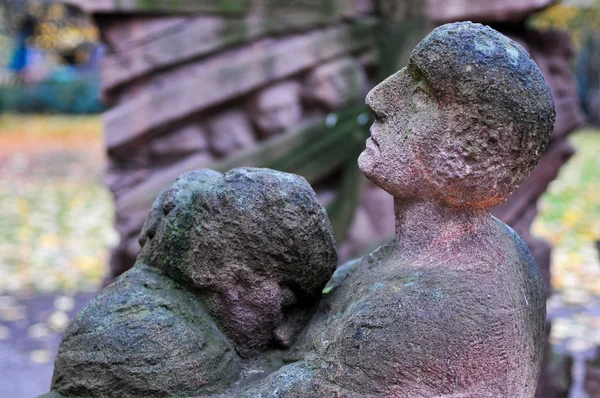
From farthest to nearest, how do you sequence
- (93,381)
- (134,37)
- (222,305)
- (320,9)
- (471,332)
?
(320,9)
(134,37)
(222,305)
(93,381)
(471,332)

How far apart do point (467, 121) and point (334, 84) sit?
127 inches

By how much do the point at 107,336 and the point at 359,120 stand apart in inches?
130

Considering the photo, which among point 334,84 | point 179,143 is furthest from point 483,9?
point 179,143

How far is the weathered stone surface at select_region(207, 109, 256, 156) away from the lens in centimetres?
464

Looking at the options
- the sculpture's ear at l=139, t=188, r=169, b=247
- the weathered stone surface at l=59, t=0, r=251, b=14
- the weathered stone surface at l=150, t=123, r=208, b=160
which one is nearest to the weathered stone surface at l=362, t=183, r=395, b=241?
the weathered stone surface at l=150, t=123, r=208, b=160

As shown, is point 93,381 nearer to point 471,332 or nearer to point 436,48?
point 471,332

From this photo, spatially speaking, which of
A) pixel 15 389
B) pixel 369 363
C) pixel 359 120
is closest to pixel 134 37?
pixel 359 120

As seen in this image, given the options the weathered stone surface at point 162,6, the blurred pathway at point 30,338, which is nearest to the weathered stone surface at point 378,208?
the weathered stone surface at point 162,6

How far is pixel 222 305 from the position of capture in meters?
1.75

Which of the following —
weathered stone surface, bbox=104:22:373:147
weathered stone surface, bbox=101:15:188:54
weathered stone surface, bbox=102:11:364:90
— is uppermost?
weathered stone surface, bbox=101:15:188:54

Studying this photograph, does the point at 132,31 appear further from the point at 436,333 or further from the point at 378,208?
the point at 436,333

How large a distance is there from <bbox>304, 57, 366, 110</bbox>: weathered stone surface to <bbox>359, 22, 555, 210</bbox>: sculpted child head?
3.08 meters

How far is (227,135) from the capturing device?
464cm

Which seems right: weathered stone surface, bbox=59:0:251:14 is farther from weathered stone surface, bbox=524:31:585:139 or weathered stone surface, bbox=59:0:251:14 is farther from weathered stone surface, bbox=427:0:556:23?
weathered stone surface, bbox=524:31:585:139
